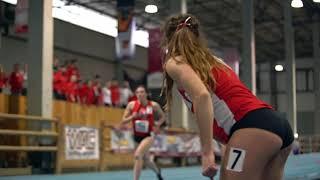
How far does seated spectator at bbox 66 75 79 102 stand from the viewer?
59.2ft

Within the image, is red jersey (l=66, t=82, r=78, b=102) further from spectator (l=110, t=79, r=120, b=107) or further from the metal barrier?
the metal barrier

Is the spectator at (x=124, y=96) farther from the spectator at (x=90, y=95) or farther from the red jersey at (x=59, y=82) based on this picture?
the red jersey at (x=59, y=82)

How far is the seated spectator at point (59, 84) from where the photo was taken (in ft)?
57.5

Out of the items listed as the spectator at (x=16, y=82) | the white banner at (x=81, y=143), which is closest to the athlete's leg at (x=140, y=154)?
the white banner at (x=81, y=143)

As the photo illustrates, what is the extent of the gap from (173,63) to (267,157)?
2.44 feet

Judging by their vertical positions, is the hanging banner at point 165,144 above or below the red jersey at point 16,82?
below

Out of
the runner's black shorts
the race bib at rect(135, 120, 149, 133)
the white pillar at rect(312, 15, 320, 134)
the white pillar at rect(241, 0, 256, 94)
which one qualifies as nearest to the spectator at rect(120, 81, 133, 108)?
the white pillar at rect(241, 0, 256, 94)

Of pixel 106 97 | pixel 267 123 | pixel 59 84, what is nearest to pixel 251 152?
pixel 267 123

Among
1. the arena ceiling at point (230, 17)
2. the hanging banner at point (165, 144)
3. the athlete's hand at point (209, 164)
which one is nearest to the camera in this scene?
the athlete's hand at point (209, 164)

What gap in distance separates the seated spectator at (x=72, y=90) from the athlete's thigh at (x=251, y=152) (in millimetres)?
15192

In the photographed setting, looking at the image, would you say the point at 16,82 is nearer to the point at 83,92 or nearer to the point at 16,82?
the point at 16,82

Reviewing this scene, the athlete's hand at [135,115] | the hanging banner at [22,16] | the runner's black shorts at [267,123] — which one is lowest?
the runner's black shorts at [267,123]

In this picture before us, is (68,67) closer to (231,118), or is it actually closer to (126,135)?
A: (126,135)

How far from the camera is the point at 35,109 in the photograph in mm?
14648
